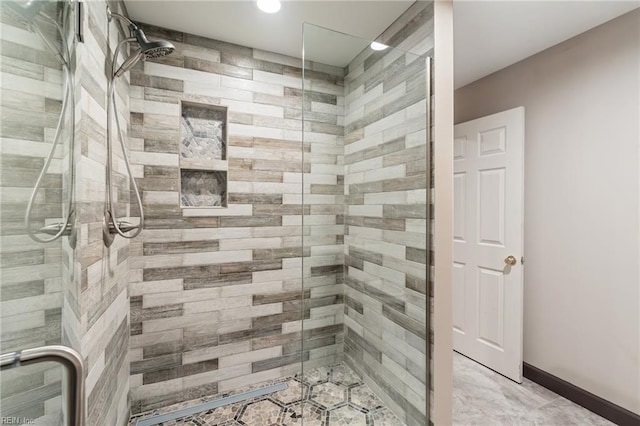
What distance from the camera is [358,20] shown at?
1.86 meters

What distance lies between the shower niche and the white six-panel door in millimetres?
2110

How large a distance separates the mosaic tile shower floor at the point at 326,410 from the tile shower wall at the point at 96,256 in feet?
1.90

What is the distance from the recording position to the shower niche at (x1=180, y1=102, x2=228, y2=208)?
80.7 inches

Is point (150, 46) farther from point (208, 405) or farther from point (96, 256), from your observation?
point (208, 405)

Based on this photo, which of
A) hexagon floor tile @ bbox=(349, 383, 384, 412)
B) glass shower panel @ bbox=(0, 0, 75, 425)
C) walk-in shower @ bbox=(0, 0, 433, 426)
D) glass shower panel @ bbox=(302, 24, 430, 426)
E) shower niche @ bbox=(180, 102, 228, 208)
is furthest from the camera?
shower niche @ bbox=(180, 102, 228, 208)

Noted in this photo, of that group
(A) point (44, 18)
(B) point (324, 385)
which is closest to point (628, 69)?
(B) point (324, 385)

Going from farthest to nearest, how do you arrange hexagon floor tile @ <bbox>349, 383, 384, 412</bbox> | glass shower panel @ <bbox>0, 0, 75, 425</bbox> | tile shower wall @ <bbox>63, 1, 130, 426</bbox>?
hexagon floor tile @ <bbox>349, 383, 384, 412</bbox>
tile shower wall @ <bbox>63, 1, 130, 426</bbox>
glass shower panel @ <bbox>0, 0, 75, 425</bbox>

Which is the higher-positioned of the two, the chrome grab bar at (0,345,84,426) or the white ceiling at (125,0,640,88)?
the white ceiling at (125,0,640,88)

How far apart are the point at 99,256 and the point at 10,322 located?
1.78 ft

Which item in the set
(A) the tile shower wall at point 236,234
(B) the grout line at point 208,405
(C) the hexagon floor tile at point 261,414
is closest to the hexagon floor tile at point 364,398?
(A) the tile shower wall at point 236,234

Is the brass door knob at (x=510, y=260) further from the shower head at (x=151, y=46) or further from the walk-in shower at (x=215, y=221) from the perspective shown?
the shower head at (x=151, y=46)

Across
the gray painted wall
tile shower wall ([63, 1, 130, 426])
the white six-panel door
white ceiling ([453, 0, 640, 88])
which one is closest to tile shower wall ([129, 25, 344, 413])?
tile shower wall ([63, 1, 130, 426])

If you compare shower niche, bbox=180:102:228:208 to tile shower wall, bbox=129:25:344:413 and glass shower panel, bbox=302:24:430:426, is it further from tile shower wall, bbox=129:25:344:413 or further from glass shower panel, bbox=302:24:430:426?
glass shower panel, bbox=302:24:430:426

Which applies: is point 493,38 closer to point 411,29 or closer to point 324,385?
point 411,29
